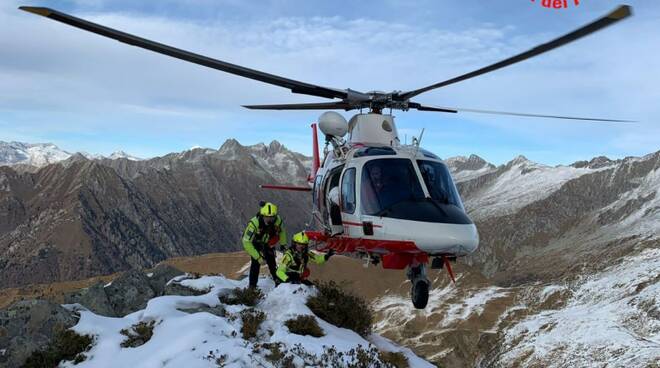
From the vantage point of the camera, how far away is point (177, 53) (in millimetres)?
9016

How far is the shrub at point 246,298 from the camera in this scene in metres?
12.2

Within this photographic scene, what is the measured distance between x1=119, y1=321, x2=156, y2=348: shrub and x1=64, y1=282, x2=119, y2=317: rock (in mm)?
2442

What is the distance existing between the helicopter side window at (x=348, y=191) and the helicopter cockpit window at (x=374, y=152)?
1.49 ft

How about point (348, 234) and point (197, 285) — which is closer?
point (348, 234)

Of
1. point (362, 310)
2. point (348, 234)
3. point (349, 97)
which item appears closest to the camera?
point (348, 234)

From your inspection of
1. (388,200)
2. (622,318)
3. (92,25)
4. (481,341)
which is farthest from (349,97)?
(622,318)

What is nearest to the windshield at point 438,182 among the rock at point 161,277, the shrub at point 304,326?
the shrub at point 304,326

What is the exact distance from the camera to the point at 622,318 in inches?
3875

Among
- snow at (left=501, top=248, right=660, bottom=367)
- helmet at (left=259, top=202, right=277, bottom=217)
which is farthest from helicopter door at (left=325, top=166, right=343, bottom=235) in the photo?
snow at (left=501, top=248, right=660, bottom=367)

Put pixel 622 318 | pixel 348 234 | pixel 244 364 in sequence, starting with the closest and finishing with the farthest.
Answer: pixel 244 364
pixel 348 234
pixel 622 318

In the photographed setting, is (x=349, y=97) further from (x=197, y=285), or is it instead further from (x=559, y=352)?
(x=559, y=352)

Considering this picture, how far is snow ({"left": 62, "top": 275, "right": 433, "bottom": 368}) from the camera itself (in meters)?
8.74

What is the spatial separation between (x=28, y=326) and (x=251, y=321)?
4.72 meters

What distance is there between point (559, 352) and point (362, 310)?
79.7 m
